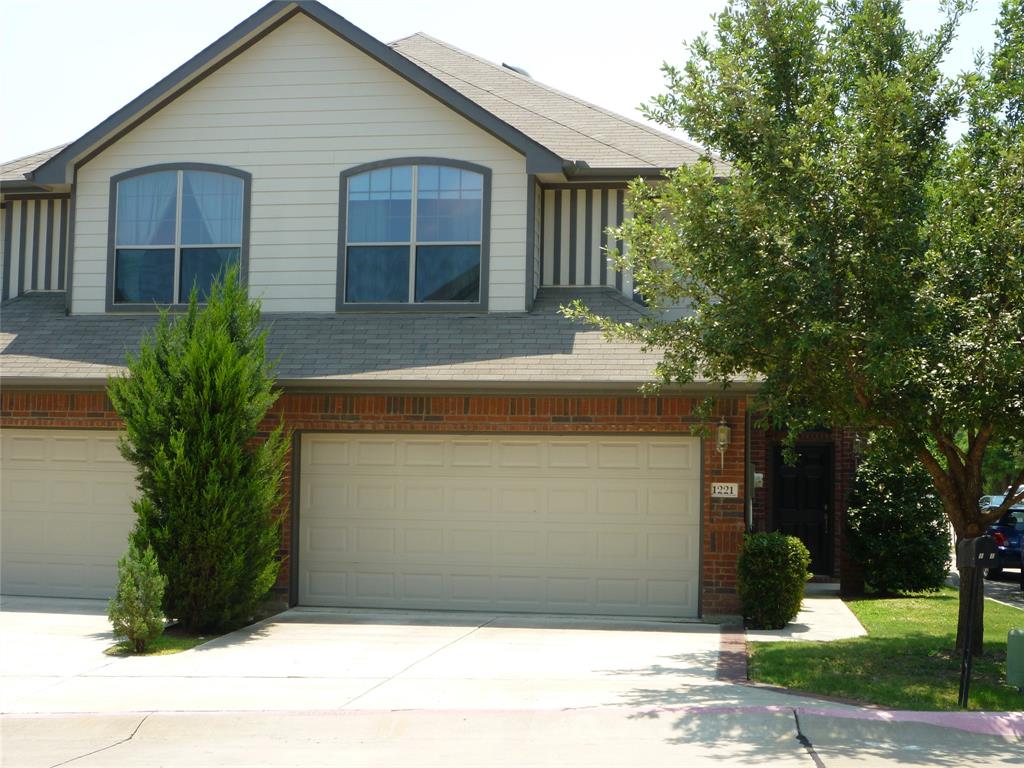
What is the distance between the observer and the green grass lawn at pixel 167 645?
37.6 feet

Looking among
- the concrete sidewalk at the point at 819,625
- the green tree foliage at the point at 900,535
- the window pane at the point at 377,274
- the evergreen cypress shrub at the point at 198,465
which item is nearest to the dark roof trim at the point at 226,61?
the window pane at the point at 377,274

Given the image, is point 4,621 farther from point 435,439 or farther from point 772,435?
point 772,435

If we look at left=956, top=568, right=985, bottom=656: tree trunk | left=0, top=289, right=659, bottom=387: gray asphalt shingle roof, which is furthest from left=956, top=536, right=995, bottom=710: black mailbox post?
left=0, top=289, right=659, bottom=387: gray asphalt shingle roof

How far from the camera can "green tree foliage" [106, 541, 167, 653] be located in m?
11.4

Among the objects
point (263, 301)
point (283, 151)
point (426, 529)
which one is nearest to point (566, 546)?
point (426, 529)

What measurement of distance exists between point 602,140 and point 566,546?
19.7ft

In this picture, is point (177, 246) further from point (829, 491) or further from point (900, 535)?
point (829, 491)

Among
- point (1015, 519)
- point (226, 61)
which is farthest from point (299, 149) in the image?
point (1015, 519)

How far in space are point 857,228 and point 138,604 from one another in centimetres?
751

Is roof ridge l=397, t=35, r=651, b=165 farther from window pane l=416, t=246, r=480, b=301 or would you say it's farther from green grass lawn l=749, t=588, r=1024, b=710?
green grass lawn l=749, t=588, r=1024, b=710

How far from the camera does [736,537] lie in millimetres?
13648

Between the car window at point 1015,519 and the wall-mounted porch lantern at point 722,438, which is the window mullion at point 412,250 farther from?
the car window at point 1015,519

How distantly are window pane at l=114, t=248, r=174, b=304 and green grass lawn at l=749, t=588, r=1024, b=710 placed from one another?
361 inches

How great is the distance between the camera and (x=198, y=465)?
12234mm
